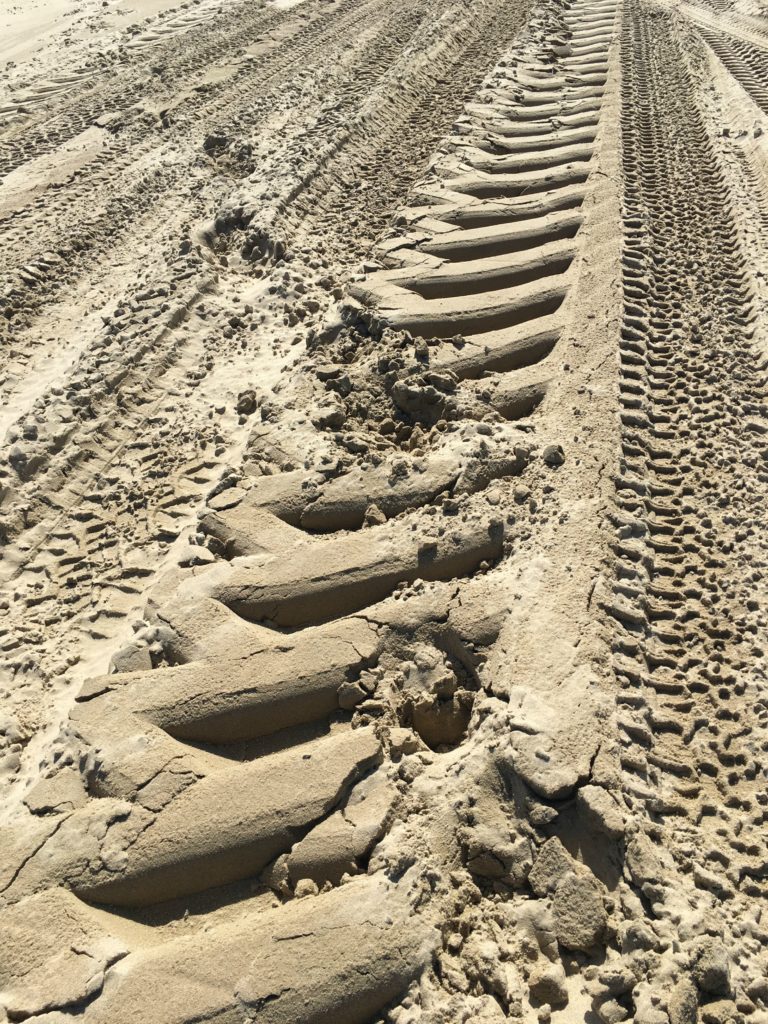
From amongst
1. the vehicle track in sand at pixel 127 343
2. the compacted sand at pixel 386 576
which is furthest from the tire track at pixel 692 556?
the vehicle track in sand at pixel 127 343

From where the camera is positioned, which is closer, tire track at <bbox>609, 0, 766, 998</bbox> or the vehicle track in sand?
tire track at <bbox>609, 0, 766, 998</bbox>

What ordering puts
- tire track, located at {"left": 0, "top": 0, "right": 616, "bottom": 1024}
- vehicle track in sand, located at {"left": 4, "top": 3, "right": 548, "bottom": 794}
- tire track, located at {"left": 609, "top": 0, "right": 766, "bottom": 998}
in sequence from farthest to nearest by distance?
vehicle track in sand, located at {"left": 4, "top": 3, "right": 548, "bottom": 794} → tire track, located at {"left": 609, "top": 0, "right": 766, "bottom": 998} → tire track, located at {"left": 0, "top": 0, "right": 616, "bottom": 1024}

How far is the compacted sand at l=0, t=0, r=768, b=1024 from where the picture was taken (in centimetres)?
218

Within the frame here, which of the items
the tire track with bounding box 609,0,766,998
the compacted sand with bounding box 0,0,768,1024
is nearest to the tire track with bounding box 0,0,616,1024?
the compacted sand with bounding box 0,0,768,1024

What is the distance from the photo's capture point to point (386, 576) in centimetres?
314

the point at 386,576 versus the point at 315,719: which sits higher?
the point at 386,576

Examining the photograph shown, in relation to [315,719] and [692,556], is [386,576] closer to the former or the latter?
[315,719]

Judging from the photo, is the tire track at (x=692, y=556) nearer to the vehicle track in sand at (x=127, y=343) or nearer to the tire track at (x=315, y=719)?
the tire track at (x=315, y=719)

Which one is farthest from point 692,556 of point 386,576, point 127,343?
point 127,343

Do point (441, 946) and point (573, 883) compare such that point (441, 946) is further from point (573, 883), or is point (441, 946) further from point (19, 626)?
point (19, 626)

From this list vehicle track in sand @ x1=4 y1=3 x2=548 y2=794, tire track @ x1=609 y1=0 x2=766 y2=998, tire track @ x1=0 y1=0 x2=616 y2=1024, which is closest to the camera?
tire track @ x1=0 y1=0 x2=616 y2=1024

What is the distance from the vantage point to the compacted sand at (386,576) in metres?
2.18

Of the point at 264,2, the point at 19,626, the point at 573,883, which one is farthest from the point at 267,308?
the point at 264,2

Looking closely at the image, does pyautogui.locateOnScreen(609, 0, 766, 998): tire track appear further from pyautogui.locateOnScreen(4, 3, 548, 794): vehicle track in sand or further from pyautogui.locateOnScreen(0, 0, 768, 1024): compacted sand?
pyautogui.locateOnScreen(4, 3, 548, 794): vehicle track in sand
